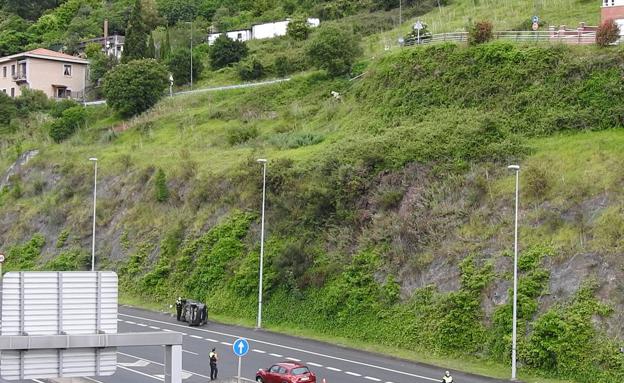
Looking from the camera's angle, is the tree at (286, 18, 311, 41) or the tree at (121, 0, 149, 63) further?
the tree at (121, 0, 149, 63)

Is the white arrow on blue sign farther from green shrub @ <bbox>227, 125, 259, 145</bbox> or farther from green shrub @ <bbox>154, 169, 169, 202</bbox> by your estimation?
green shrub @ <bbox>227, 125, 259, 145</bbox>

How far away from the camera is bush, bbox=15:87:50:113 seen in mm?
96250

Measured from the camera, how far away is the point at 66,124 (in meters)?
84.4

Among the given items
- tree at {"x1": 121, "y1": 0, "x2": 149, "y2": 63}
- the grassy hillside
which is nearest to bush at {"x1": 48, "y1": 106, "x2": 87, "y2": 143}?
tree at {"x1": 121, "y1": 0, "x2": 149, "y2": 63}

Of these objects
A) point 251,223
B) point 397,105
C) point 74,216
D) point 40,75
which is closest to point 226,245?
point 251,223

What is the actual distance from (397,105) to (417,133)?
841 cm

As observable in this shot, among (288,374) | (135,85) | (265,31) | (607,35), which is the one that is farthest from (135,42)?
(288,374)

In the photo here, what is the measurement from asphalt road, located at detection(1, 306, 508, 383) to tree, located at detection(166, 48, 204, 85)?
46623 millimetres

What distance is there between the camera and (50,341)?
59.7 ft

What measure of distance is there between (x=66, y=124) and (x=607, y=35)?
5042cm

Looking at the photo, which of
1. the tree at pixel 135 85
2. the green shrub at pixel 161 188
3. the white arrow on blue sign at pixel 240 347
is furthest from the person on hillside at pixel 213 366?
the tree at pixel 135 85

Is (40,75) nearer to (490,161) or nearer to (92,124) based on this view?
(92,124)

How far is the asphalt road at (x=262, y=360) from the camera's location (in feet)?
112

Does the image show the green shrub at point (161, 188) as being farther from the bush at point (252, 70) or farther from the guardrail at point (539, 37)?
the bush at point (252, 70)
